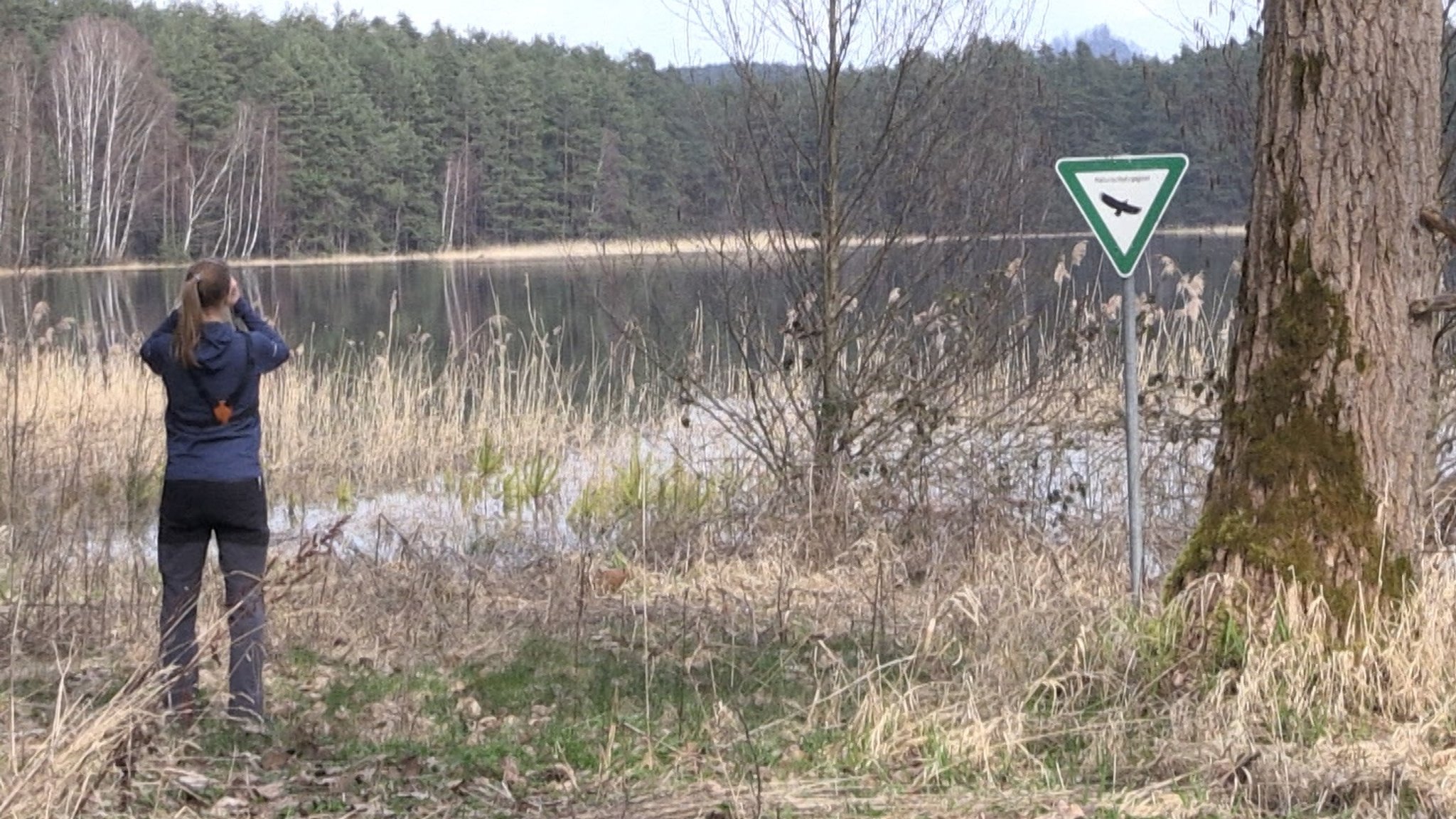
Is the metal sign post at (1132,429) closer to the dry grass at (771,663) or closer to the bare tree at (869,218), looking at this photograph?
the dry grass at (771,663)

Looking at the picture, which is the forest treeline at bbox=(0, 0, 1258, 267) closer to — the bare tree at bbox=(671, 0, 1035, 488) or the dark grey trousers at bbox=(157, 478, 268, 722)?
the bare tree at bbox=(671, 0, 1035, 488)

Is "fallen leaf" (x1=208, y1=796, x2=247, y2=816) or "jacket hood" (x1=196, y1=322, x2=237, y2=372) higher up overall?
"jacket hood" (x1=196, y1=322, x2=237, y2=372)

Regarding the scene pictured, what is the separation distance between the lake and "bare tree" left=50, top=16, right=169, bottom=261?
2.26 meters

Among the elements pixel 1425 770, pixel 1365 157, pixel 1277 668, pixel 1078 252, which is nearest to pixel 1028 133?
pixel 1078 252

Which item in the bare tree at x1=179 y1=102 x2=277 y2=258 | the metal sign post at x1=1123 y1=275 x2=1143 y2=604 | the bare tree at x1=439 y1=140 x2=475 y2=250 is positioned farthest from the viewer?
the bare tree at x1=439 y1=140 x2=475 y2=250

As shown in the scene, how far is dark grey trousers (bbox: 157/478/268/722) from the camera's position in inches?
239

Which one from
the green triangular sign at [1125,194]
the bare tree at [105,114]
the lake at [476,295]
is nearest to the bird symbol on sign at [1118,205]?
the green triangular sign at [1125,194]

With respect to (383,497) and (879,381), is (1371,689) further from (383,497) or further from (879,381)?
(383,497)

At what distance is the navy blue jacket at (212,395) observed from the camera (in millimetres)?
6059

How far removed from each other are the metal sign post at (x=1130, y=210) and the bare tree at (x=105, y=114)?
4096cm

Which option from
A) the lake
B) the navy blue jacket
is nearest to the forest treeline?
the lake

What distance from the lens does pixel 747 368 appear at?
35.5 feet

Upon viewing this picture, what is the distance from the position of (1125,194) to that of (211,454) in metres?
3.61

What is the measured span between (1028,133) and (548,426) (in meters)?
5.93
